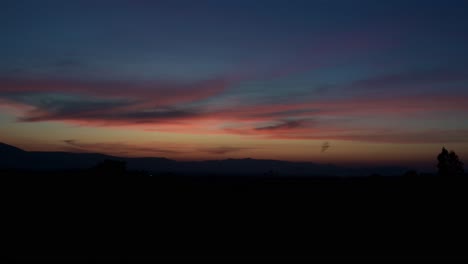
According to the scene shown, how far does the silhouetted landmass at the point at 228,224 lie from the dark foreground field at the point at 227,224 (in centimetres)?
5

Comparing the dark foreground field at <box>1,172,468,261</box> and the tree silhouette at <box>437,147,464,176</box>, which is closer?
the dark foreground field at <box>1,172,468,261</box>

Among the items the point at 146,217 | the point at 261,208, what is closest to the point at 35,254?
the point at 146,217

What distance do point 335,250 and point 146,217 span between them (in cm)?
1233

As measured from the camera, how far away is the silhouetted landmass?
17.2 m

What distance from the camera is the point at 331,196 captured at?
3319 centimetres

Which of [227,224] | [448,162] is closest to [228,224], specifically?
[227,224]

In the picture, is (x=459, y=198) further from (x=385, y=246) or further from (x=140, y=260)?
(x=140, y=260)

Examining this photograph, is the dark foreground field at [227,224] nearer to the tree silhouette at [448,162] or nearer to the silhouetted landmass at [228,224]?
the silhouetted landmass at [228,224]

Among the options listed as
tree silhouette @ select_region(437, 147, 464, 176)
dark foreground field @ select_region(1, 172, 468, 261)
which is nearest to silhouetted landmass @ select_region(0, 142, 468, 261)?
dark foreground field @ select_region(1, 172, 468, 261)

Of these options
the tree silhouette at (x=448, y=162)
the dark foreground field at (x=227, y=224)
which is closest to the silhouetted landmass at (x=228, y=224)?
the dark foreground field at (x=227, y=224)

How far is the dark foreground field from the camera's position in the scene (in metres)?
17.2

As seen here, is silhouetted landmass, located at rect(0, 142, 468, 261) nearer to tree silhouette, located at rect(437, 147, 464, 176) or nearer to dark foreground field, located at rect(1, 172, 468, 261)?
dark foreground field, located at rect(1, 172, 468, 261)

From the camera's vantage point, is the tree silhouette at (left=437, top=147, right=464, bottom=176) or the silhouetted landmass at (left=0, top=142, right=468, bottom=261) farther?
the tree silhouette at (left=437, top=147, right=464, bottom=176)

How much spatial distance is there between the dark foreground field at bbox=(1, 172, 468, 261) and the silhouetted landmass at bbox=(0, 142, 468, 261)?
0.17ft
